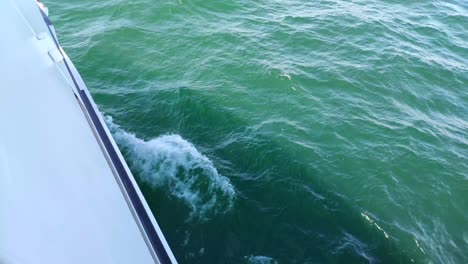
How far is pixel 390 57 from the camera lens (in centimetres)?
2006

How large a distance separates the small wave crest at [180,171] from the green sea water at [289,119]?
0.19 feet

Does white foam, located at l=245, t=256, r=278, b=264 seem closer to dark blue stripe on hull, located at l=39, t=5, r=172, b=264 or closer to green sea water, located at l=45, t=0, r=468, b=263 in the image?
green sea water, located at l=45, t=0, r=468, b=263

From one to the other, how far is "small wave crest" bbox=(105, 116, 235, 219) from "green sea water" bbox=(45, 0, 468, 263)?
0.06 metres

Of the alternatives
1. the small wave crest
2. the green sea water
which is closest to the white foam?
the green sea water

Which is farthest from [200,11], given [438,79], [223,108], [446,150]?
[446,150]

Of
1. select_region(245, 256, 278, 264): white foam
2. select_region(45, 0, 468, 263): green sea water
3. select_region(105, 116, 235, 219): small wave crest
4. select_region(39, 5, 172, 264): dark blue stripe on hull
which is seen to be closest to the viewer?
select_region(39, 5, 172, 264): dark blue stripe on hull

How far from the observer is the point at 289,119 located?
16.6 meters

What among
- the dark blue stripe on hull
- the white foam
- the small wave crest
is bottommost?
the white foam

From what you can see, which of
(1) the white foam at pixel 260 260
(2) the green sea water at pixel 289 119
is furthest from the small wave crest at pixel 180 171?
(1) the white foam at pixel 260 260

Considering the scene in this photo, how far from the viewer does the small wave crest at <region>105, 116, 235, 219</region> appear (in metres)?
13.0

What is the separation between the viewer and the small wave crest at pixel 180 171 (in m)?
13.0

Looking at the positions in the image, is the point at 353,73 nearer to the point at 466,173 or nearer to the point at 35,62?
the point at 466,173

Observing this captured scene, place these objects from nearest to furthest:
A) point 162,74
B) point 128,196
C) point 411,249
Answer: point 128,196
point 411,249
point 162,74

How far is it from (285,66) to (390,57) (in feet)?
18.9
